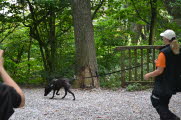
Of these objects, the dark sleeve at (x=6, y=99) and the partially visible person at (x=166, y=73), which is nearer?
the dark sleeve at (x=6, y=99)

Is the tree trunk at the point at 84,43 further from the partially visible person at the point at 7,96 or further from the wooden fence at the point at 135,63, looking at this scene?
the partially visible person at the point at 7,96

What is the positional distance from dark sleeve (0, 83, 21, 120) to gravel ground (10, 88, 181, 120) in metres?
4.60

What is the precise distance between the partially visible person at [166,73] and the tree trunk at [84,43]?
6.60m

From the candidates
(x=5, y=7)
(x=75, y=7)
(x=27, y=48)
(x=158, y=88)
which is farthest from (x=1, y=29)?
(x=158, y=88)

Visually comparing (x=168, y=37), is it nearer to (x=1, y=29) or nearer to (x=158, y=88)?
(x=158, y=88)

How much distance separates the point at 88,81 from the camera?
11766 mm

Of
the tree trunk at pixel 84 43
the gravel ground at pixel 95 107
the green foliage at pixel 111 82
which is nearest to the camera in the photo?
the gravel ground at pixel 95 107

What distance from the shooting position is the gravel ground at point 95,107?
6.97 m

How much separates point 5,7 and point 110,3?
14.8 feet

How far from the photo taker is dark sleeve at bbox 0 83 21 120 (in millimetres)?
2221

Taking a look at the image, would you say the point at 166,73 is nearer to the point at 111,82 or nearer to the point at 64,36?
the point at 111,82

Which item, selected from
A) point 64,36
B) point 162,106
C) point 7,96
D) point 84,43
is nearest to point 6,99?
point 7,96

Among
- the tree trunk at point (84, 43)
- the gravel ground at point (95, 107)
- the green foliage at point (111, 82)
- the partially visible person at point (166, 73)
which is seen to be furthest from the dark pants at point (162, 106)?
the green foliage at point (111, 82)

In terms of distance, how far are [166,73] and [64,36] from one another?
32.6 feet
